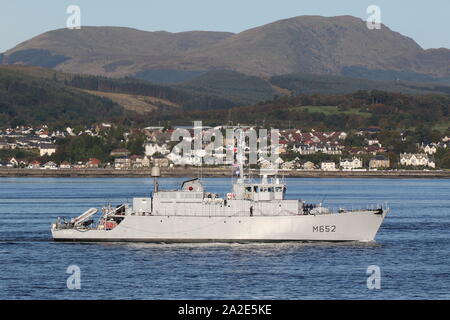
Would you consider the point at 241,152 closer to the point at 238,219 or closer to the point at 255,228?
the point at 238,219

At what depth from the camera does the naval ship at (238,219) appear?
57219 mm

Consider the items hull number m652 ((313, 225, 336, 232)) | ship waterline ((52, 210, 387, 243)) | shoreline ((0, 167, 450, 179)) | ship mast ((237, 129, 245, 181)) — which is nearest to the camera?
ship waterline ((52, 210, 387, 243))

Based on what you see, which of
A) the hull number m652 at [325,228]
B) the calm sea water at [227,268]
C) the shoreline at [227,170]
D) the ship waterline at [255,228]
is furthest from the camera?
the shoreline at [227,170]

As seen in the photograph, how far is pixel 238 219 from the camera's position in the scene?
2253 inches

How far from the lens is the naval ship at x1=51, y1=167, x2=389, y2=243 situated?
57219mm

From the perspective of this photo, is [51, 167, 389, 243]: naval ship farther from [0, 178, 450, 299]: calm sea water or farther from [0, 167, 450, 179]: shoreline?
[0, 167, 450, 179]: shoreline

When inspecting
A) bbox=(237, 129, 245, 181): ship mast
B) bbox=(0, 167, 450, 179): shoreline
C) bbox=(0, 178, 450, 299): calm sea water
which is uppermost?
bbox=(237, 129, 245, 181): ship mast

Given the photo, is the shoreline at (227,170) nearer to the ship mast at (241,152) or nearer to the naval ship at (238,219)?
the ship mast at (241,152)

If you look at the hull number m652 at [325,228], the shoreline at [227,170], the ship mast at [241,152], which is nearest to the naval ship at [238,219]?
Result: the hull number m652 at [325,228]

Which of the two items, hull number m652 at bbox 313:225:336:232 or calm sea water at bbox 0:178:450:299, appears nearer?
calm sea water at bbox 0:178:450:299

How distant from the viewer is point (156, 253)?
181 ft

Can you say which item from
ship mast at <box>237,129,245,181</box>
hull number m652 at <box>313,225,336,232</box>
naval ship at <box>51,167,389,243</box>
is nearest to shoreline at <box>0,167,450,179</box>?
ship mast at <box>237,129,245,181</box>

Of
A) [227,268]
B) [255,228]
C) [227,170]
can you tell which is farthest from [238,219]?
[227,170]

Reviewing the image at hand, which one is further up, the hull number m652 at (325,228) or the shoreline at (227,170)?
the hull number m652 at (325,228)
